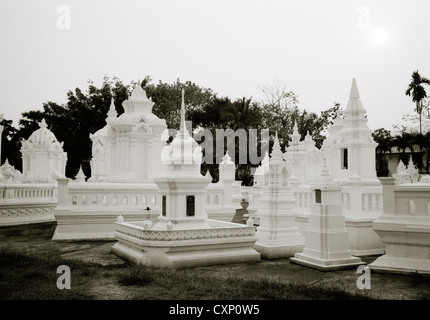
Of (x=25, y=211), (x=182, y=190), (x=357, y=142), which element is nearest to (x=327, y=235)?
(x=182, y=190)

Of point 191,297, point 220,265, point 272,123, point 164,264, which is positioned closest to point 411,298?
point 191,297

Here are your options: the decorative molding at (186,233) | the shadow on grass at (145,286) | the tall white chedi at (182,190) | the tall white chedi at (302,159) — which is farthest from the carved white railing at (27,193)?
the tall white chedi at (302,159)

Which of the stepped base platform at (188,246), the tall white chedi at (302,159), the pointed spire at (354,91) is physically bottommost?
the stepped base platform at (188,246)

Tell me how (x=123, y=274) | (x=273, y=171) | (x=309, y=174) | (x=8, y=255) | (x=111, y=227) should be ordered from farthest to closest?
(x=309, y=174) → (x=111, y=227) → (x=273, y=171) → (x=8, y=255) → (x=123, y=274)

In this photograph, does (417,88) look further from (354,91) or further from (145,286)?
(145,286)

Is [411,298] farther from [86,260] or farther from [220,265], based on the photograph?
[86,260]

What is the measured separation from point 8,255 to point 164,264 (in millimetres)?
4605

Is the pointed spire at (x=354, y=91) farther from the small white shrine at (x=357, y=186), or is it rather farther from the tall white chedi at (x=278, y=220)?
the tall white chedi at (x=278, y=220)

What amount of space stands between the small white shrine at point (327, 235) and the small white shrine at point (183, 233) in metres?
1.67

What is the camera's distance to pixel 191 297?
7516 millimetres

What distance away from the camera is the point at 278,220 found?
13047 mm

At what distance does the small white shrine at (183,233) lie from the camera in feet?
35.0

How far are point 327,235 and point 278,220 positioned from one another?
2.51 m

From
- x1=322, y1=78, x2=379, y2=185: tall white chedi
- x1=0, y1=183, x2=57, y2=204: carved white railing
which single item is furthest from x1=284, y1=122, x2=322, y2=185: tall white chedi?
x1=0, y1=183, x2=57, y2=204: carved white railing
